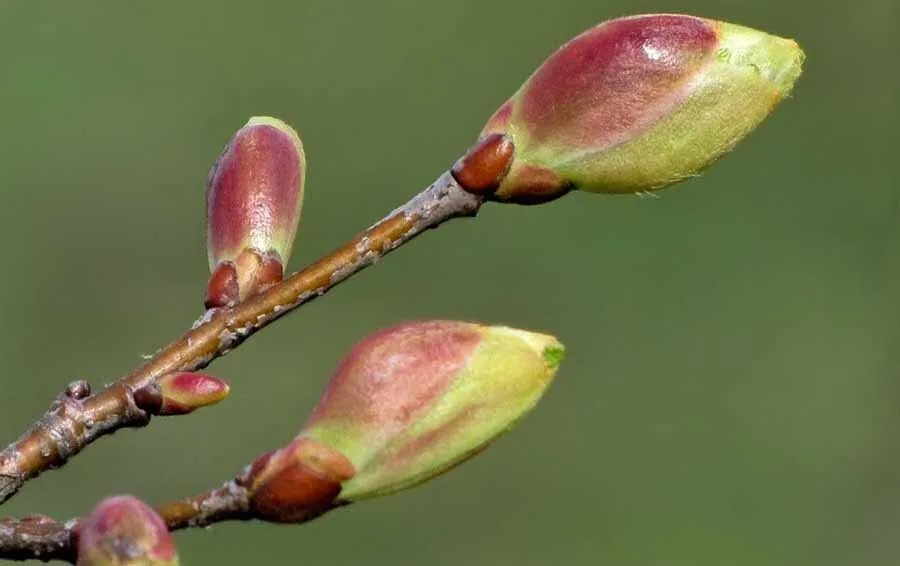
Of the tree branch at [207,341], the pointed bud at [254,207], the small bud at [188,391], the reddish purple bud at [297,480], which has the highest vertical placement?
the pointed bud at [254,207]

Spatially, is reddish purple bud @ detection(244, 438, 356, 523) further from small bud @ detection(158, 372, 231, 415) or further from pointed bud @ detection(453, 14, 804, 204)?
pointed bud @ detection(453, 14, 804, 204)

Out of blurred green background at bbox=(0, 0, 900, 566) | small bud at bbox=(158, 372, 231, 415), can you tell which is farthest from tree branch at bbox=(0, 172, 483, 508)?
blurred green background at bbox=(0, 0, 900, 566)

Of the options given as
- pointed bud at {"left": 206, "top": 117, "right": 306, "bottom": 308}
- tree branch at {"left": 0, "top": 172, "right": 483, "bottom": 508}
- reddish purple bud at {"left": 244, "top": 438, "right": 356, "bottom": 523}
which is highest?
pointed bud at {"left": 206, "top": 117, "right": 306, "bottom": 308}

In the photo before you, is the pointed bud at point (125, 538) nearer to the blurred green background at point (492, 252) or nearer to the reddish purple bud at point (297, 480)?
the reddish purple bud at point (297, 480)

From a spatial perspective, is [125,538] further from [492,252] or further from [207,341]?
[492,252]

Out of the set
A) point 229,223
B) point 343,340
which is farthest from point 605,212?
point 229,223

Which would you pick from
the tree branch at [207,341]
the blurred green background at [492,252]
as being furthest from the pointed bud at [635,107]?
the blurred green background at [492,252]

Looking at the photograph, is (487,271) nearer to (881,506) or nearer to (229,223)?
(881,506)

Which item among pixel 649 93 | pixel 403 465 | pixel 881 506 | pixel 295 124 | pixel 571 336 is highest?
pixel 295 124
